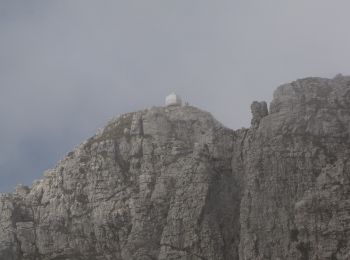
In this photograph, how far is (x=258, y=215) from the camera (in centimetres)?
10950

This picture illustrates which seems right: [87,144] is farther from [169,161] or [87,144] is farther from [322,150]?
[322,150]

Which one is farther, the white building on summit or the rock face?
the white building on summit

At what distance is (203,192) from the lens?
377ft

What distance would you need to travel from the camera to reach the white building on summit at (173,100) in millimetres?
143625

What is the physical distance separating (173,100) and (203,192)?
33.4 meters

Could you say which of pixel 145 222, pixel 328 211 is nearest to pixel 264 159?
pixel 328 211

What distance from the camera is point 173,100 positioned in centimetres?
14412

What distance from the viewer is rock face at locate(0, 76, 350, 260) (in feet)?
350

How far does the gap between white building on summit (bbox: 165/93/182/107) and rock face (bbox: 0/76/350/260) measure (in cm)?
1120

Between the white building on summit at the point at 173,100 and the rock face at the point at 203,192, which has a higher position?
the white building on summit at the point at 173,100

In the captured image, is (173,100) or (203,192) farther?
(173,100)

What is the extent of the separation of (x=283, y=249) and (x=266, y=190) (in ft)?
32.0

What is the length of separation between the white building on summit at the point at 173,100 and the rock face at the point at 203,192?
36.8ft

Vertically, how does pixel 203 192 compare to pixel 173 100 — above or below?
below
